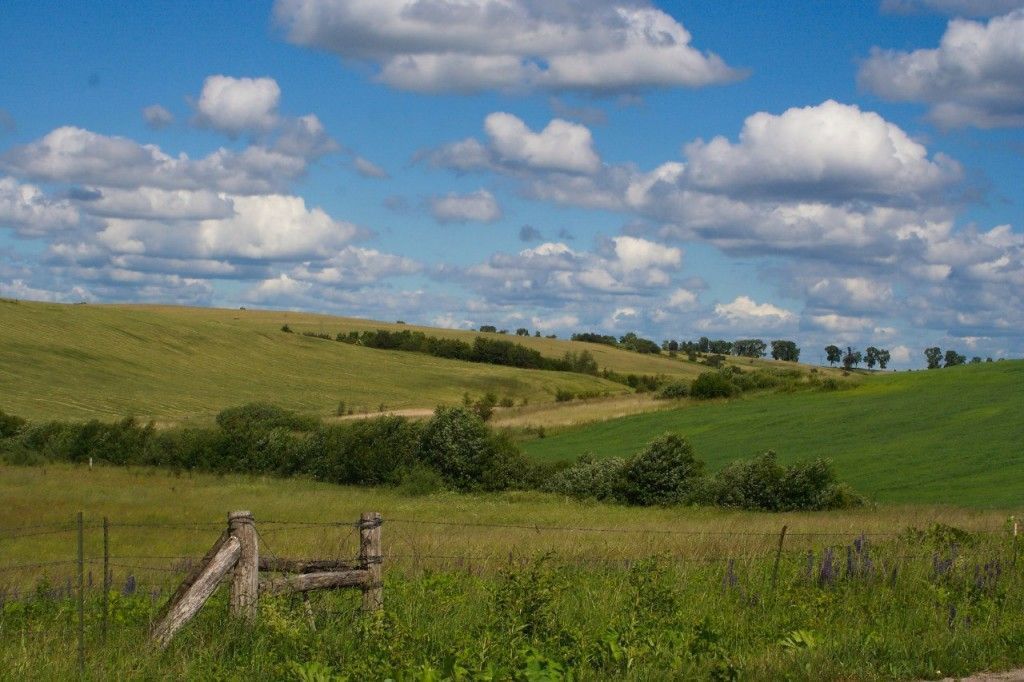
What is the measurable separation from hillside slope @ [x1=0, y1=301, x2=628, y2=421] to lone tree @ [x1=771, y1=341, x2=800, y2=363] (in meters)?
73.5

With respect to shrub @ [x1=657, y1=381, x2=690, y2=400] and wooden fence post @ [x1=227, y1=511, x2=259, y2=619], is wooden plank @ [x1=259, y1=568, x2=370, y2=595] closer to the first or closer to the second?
wooden fence post @ [x1=227, y1=511, x2=259, y2=619]

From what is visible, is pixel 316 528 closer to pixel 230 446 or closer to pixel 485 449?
pixel 485 449

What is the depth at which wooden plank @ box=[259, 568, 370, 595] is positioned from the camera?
9.00m

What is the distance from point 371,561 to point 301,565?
0.61 metres

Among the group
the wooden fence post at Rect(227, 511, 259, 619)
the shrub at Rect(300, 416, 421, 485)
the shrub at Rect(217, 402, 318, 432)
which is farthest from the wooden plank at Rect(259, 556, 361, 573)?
the shrub at Rect(217, 402, 318, 432)

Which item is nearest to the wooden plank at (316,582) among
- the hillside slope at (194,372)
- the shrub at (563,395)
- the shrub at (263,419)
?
the shrub at (263,419)

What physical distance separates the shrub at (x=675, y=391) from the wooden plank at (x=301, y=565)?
68.2m

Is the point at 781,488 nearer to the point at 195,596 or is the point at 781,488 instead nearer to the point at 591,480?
the point at 591,480

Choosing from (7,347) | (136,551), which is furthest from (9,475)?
(7,347)

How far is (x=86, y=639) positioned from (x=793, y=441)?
4755 centimetres

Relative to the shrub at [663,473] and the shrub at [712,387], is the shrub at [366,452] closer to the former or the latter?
the shrub at [663,473]

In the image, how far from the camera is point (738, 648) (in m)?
9.45

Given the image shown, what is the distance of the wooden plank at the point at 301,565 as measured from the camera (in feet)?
30.0

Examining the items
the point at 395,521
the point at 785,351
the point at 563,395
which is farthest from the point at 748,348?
the point at 395,521
